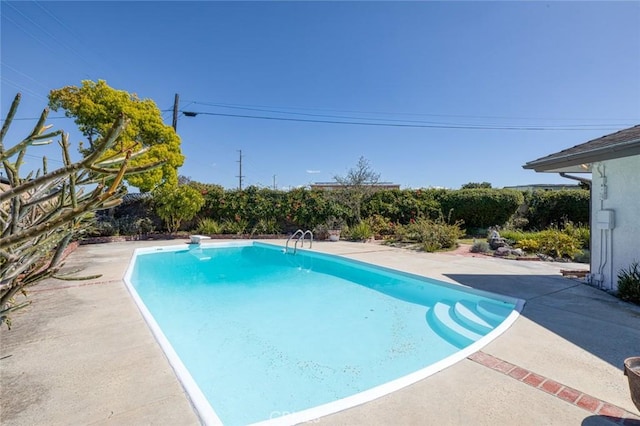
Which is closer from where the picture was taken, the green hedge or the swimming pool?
the swimming pool

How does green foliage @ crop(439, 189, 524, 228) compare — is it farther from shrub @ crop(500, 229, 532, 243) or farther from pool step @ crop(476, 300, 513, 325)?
pool step @ crop(476, 300, 513, 325)

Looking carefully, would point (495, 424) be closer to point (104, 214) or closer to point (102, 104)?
point (102, 104)

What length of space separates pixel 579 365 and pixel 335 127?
78.0ft

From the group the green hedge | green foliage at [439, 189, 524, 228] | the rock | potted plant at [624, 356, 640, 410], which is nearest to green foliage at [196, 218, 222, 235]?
the green hedge

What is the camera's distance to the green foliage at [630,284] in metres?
5.83

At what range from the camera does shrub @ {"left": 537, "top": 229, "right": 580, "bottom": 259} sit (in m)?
10.9

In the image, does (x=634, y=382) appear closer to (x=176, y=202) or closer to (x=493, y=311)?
(x=493, y=311)

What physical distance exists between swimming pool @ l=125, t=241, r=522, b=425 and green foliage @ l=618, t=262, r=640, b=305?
7.36 feet

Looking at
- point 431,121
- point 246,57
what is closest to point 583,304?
point 246,57

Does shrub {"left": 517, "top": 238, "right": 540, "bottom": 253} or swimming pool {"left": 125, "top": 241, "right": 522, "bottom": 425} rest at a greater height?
shrub {"left": 517, "top": 238, "right": 540, "bottom": 253}

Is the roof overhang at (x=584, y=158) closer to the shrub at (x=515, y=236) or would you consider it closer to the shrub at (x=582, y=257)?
the shrub at (x=582, y=257)

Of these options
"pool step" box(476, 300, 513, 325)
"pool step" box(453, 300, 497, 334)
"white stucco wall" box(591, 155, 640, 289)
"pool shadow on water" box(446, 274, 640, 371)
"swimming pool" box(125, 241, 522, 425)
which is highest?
"white stucco wall" box(591, 155, 640, 289)

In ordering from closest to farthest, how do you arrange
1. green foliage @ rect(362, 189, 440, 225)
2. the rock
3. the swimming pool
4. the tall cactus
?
the tall cactus → the swimming pool → the rock → green foliage @ rect(362, 189, 440, 225)

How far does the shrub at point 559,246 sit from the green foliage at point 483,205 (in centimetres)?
596
